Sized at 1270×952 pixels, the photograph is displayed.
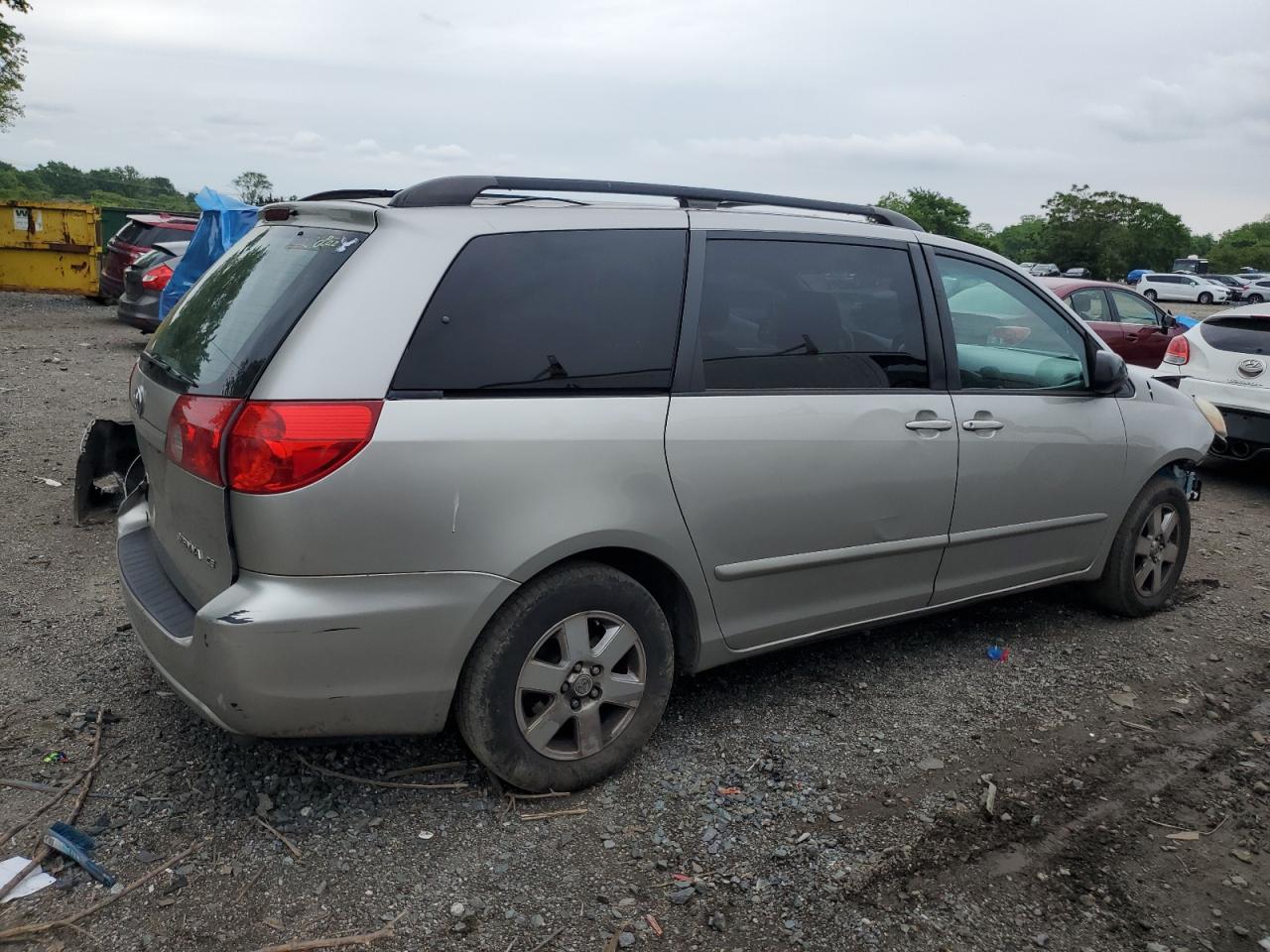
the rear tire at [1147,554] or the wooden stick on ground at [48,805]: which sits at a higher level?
the rear tire at [1147,554]

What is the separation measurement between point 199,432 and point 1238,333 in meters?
8.23

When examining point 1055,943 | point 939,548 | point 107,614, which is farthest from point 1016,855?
point 107,614

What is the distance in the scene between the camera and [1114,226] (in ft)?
270

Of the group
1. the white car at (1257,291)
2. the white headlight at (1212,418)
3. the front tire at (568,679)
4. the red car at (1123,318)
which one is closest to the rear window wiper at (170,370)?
the front tire at (568,679)

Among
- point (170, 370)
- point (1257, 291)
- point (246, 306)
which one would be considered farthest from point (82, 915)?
point (1257, 291)

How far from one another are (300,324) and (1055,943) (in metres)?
2.52

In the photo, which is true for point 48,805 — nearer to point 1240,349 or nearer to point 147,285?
point 1240,349

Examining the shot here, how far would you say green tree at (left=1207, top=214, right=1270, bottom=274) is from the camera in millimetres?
91500

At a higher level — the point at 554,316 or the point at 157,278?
the point at 554,316

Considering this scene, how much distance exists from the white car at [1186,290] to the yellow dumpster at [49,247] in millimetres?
46841

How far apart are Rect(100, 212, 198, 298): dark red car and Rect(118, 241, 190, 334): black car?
1.87 m

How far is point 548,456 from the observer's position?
9.75ft

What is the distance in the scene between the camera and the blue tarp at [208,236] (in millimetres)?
13148

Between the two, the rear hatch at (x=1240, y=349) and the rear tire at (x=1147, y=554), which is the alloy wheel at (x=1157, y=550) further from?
the rear hatch at (x=1240, y=349)
